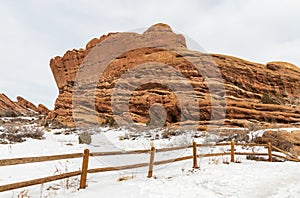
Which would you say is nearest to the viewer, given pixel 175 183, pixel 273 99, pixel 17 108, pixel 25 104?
pixel 175 183

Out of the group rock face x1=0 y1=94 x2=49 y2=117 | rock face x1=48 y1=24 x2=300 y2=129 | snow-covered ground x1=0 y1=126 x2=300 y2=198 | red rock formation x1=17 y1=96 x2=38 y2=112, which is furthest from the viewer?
red rock formation x1=17 y1=96 x2=38 y2=112

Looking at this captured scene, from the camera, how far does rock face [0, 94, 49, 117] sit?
5847 cm

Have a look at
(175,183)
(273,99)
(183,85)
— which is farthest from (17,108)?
(175,183)

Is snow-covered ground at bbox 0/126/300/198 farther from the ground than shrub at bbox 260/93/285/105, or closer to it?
closer to it

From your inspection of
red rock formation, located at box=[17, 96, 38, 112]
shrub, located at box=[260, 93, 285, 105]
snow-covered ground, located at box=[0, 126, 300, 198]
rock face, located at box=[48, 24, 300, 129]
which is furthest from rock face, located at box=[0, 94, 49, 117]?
snow-covered ground, located at box=[0, 126, 300, 198]

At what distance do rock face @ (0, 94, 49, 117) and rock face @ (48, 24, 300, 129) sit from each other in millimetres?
16542

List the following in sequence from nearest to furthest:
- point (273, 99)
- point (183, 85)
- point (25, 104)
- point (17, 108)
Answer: point (183, 85) < point (273, 99) < point (17, 108) < point (25, 104)

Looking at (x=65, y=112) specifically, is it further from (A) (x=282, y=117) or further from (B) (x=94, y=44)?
(A) (x=282, y=117)

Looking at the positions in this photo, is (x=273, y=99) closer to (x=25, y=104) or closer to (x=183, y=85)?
(x=183, y=85)

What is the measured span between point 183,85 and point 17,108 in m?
71.2

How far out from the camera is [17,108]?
3351 inches

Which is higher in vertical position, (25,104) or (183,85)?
(25,104)

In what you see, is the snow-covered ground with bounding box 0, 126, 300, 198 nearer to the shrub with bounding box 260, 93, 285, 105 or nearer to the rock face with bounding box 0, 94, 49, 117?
the shrub with bounding box 260, 93, 285, 105

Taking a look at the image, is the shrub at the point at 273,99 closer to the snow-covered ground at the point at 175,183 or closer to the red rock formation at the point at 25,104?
the snow-covered ground at the point at 175,183
